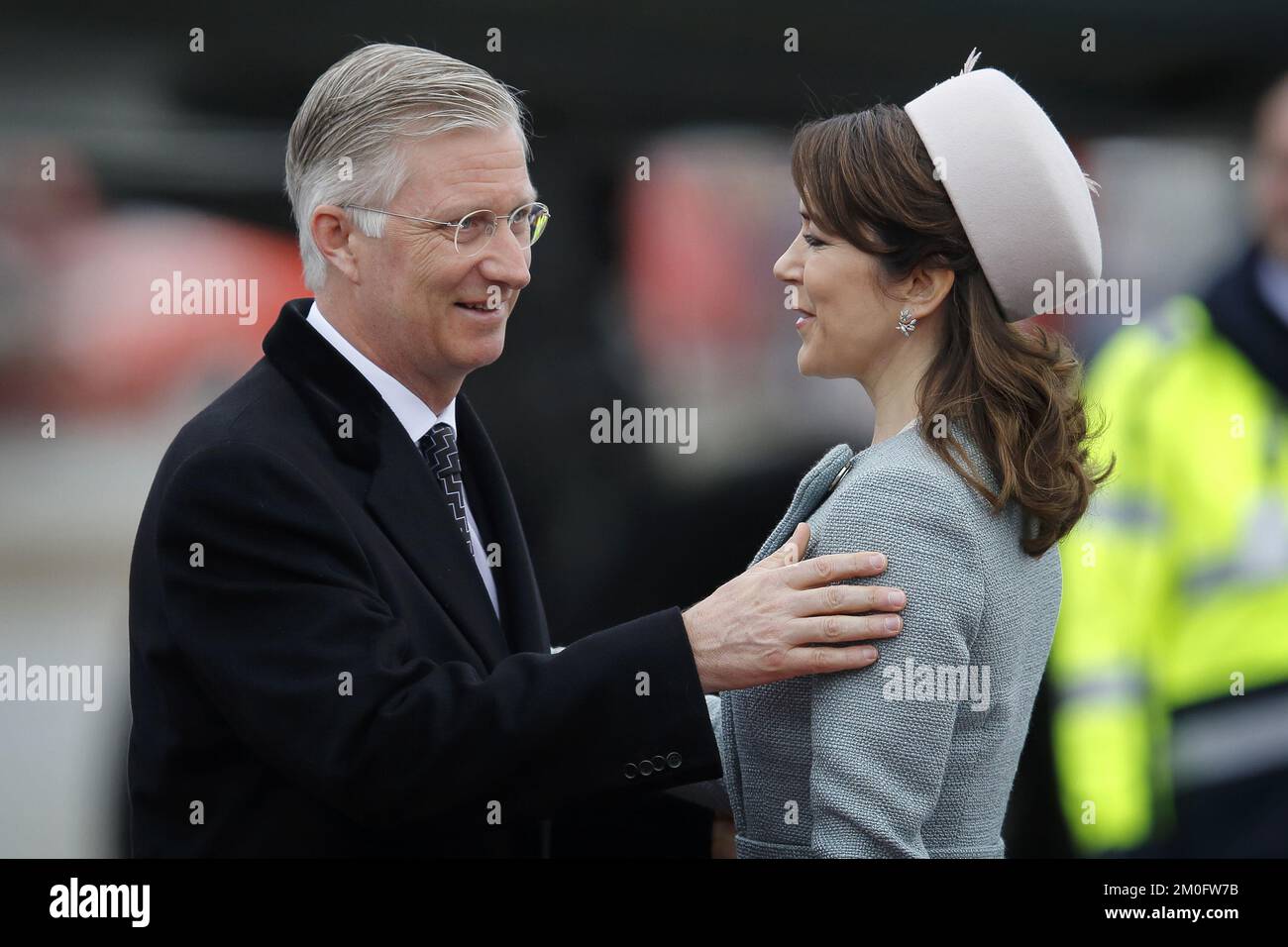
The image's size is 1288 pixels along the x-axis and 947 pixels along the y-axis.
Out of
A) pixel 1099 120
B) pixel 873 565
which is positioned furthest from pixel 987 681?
pixel 1099 120

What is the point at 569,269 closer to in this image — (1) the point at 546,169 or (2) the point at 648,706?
(1) the point at 546,169

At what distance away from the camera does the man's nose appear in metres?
2.40

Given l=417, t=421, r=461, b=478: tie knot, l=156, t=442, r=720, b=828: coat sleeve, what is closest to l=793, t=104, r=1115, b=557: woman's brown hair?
l=156, t=442, r=720, b=828: coat sleeve

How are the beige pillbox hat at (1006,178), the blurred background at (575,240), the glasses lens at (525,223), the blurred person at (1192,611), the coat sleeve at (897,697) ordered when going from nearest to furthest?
the coat sleeve at (897,697) < the beige pillbox hat at (1006,178) < the glasses lens at (525,223) < the blurred person at (1192,611) < the blurred background at (575,240)

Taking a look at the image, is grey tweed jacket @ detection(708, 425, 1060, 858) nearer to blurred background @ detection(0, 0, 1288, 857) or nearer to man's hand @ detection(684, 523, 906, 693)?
man's hand @ detection(684, 523, 906, 693)

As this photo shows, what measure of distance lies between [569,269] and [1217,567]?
1.71m

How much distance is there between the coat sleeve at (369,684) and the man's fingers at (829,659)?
19 cm

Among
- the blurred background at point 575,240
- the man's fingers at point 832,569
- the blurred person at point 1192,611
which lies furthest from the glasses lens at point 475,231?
the blurred person at point 1192,611

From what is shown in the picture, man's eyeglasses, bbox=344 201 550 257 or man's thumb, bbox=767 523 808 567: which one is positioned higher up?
man's eyeglasses, bbox=344 201 550 257

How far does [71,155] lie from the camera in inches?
134

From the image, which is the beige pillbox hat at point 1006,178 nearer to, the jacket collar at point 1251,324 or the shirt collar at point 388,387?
the shirt collar at point 388,387

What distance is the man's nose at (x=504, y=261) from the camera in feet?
7.87

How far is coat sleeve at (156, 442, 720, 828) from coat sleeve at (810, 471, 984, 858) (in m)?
0.24

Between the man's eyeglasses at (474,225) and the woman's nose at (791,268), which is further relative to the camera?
the man's eyeglasses at (474,225)
